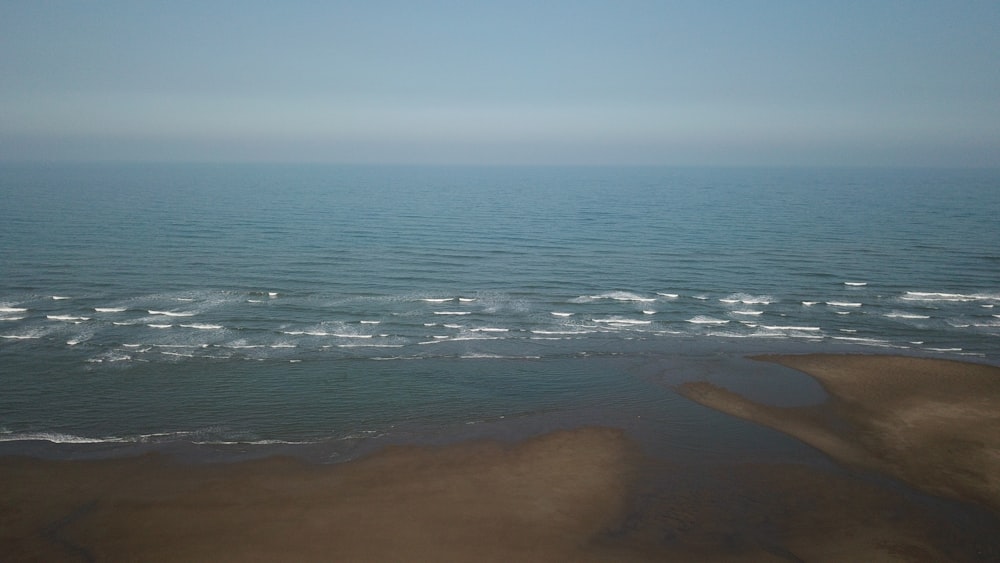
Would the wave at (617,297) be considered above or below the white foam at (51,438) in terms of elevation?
above

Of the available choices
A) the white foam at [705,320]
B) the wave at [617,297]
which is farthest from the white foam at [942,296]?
the wave at [617,297]

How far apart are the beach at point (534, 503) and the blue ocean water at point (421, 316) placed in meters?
2.43

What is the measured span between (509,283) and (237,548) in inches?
1222

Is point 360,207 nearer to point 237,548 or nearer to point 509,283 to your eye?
point 509,283

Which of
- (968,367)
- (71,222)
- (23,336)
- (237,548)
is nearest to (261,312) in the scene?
(23,336)

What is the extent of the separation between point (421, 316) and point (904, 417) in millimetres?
24195

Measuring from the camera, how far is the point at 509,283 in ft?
149

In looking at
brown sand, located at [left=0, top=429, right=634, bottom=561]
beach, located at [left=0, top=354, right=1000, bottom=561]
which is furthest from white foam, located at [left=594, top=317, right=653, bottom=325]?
brown sand, located at [left=0, top=429, right=634, bottom=561]

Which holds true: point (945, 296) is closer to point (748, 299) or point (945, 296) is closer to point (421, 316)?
point (748, 299)

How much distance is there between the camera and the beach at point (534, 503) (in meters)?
16.3

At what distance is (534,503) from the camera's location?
18.6 m

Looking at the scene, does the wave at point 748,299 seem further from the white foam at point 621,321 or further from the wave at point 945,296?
the wave at point 945,296

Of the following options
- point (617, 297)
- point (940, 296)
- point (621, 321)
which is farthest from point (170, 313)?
point (940, 296)

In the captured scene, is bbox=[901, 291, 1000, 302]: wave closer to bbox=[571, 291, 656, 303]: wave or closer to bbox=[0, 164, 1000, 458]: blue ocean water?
bbox=[0, 164, 1000, 458]: blue ocean water
